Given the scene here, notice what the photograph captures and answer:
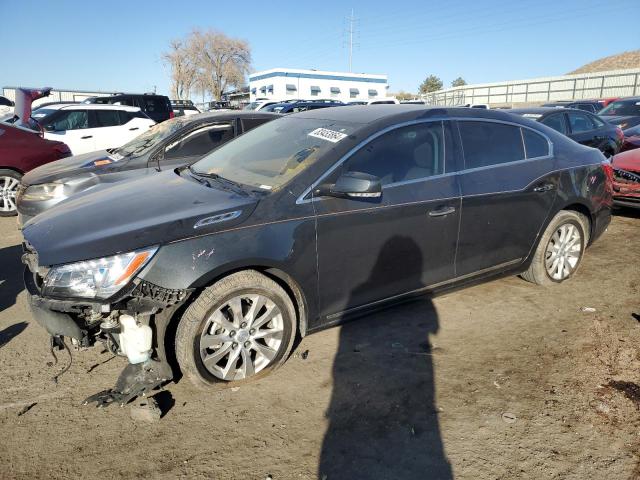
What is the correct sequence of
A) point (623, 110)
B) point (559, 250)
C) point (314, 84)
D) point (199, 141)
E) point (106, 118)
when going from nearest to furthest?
point (559, 250)
point (199, 141)
point (106, 118)
point (623, 110)
point (314, 84)

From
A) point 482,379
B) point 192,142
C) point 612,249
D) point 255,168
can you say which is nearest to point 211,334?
point 255,168

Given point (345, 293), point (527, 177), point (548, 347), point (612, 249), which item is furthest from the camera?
point (612, 249)

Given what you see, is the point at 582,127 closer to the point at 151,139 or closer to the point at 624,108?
the point at 151,139

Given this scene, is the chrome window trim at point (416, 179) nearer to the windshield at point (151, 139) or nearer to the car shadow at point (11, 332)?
the car shadow at point (11, 332)

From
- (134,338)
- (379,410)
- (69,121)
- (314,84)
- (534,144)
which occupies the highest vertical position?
(314,84)

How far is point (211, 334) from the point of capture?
9.45ft

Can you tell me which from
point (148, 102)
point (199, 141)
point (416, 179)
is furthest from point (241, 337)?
point (148, 102)

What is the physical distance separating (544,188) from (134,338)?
11.5 ft

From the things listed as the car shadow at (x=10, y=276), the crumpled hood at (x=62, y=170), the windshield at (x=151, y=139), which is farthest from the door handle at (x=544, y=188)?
the crumpled hood at (x=62, y=170)

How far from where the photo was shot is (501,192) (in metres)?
3.88

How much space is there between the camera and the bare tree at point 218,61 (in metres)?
59.5

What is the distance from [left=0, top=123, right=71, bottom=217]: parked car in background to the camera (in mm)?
7445

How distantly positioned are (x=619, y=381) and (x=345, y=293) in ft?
6.09

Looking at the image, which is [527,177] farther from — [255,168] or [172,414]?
[172,414]
